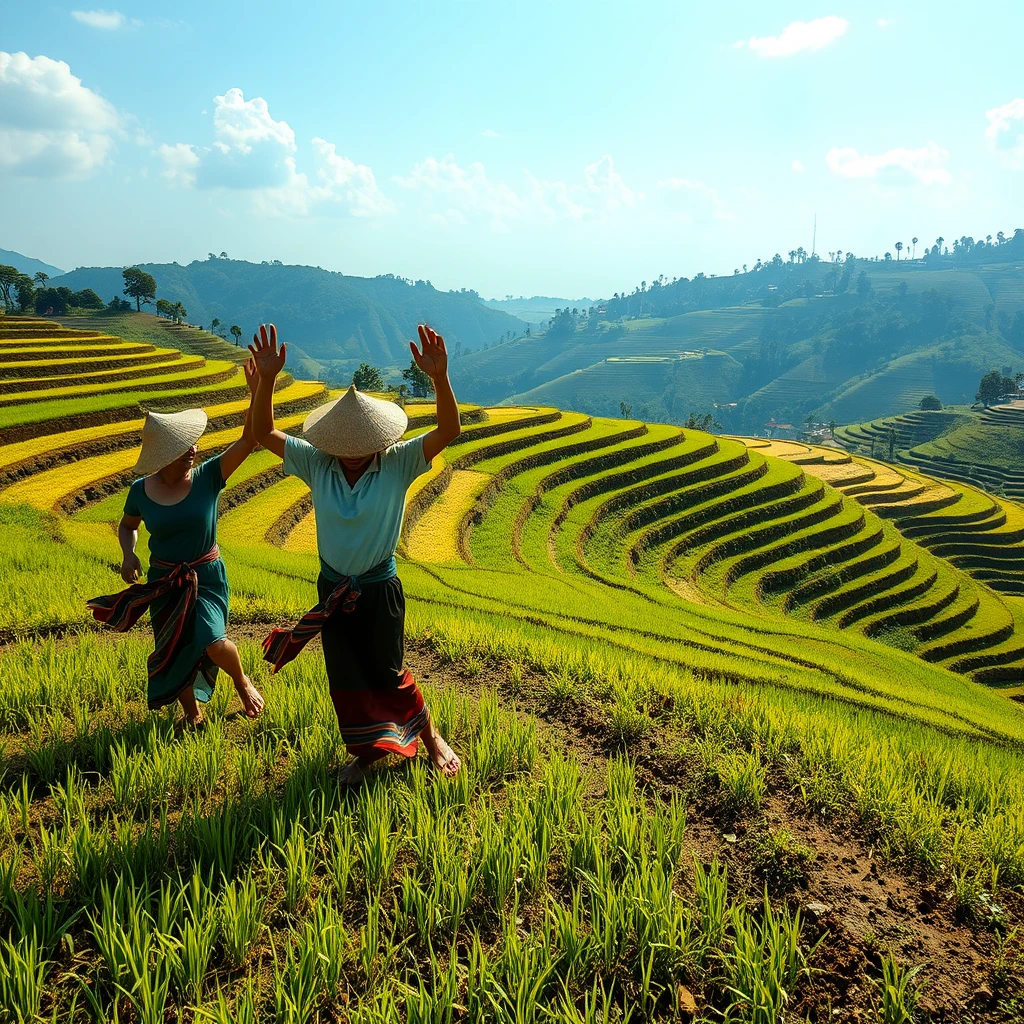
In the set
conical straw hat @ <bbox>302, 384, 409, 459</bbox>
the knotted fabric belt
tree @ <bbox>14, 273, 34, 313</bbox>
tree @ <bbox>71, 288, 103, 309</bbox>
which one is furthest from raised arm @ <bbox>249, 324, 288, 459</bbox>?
tree @ <bbox>71, 288, 103, 309</bbox>

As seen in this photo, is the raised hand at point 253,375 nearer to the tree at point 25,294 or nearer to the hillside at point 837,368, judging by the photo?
the tree at point 25,294

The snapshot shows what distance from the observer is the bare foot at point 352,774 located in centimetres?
328

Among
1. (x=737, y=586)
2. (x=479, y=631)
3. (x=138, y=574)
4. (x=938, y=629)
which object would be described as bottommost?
(x=938, y=629)

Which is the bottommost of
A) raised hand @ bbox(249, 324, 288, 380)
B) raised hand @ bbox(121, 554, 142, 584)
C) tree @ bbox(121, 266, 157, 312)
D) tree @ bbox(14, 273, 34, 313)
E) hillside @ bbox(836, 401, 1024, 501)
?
hillside @ bbox(836, 401, 1024, 501)

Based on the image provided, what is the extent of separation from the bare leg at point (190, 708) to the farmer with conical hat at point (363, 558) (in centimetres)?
93

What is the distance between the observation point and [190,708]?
3887 millimetres

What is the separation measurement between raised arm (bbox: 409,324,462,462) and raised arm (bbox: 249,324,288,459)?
0.81 m

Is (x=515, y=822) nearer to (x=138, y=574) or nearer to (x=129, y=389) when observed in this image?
(x=138, y=574)

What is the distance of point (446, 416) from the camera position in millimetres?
3166

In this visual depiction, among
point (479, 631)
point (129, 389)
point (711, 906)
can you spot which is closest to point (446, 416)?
point (711, 906)

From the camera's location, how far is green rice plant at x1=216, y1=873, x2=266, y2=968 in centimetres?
222

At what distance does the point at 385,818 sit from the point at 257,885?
53 centimetres

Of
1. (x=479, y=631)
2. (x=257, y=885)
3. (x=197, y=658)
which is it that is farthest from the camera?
(x=479, y=631)

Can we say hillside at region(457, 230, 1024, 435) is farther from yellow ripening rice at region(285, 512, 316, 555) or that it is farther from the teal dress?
the teal dress
